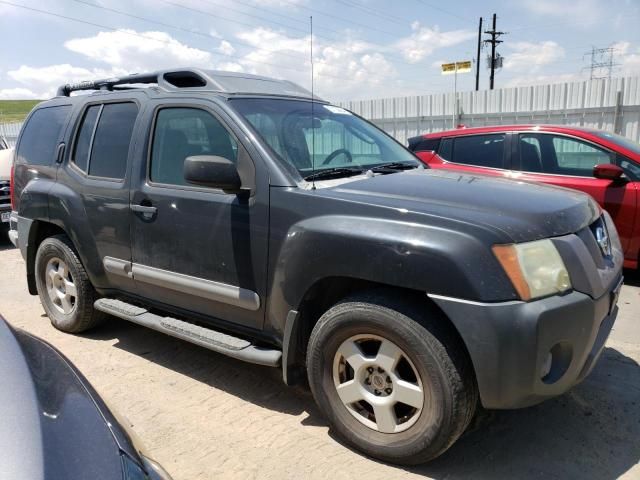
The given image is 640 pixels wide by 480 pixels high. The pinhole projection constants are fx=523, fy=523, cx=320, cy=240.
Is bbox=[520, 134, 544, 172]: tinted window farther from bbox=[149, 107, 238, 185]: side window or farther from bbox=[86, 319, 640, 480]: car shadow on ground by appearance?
bbox=[149, 107, 238, 185]: side window

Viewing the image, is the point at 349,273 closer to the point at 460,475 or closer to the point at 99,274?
the point at 460,475

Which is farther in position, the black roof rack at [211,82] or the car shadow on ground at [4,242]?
the car shadow on ground at [4,242]

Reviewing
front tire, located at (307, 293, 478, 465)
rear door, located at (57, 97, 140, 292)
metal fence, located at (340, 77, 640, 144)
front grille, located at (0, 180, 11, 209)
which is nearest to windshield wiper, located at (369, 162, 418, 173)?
front tire, located at (307, 293, 478, 465)

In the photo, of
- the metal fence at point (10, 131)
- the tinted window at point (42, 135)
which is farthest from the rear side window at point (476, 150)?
the metal fence at point (10, 131)

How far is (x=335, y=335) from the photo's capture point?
2678 millimetres

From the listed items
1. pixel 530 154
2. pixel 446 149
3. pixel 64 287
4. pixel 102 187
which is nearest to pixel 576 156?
pixel 530 154

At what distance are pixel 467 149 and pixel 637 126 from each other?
6.88 metres

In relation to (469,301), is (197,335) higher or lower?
lower

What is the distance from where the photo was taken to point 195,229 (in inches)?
128

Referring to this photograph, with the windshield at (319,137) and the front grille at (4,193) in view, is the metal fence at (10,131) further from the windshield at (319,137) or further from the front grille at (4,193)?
the windshield at (319,137)

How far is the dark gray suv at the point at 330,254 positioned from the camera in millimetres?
2293

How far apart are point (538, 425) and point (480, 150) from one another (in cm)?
394

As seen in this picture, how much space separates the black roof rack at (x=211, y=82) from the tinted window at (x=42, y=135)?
580 mm

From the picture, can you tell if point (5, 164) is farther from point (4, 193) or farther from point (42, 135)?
point (42, 135)
